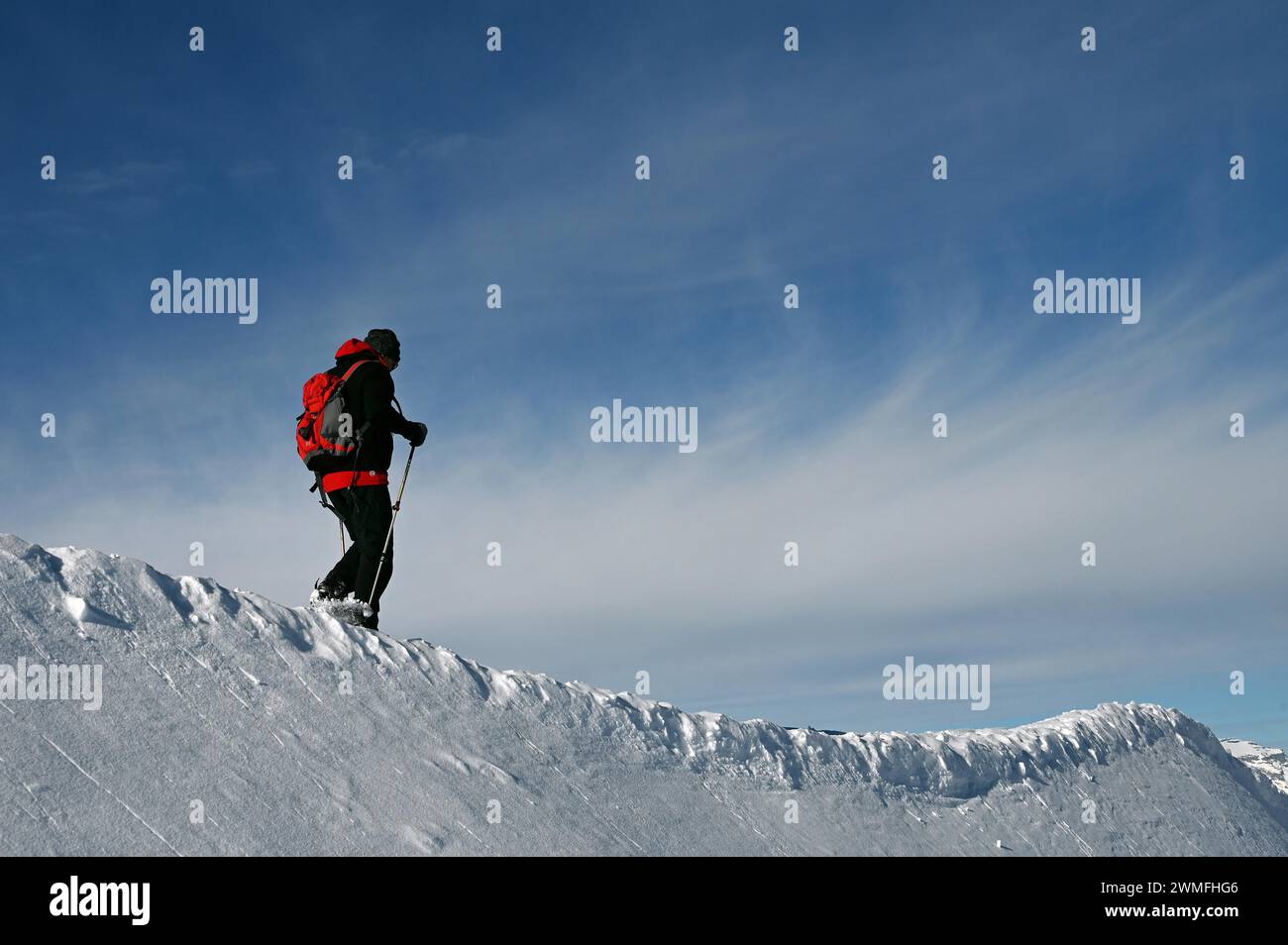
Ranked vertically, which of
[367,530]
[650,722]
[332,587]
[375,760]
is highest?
[367,530]

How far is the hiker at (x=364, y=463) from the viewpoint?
8695 mm

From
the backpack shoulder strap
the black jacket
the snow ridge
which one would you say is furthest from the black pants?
the backpack shoulder strap

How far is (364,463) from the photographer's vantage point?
347 inches

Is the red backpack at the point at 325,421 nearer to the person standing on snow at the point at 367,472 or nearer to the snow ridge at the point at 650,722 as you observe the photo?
the person standing on snow at the point at 367,472

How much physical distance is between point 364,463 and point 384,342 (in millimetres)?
1170

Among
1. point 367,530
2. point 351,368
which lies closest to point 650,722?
point 367,530

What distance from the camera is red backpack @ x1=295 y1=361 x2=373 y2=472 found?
8.67 metres

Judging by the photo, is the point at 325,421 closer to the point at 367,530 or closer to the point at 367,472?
the point at 367,472

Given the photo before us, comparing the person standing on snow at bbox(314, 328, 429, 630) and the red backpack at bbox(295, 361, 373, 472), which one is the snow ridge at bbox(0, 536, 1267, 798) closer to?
the person standing on snow at bbox(314, 328, 429, 630)

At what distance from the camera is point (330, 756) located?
637cm

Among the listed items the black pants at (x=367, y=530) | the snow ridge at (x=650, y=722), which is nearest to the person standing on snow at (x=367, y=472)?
the black pants at (x=367, y=530)

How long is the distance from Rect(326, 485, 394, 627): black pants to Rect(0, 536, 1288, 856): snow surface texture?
27.9 inches
